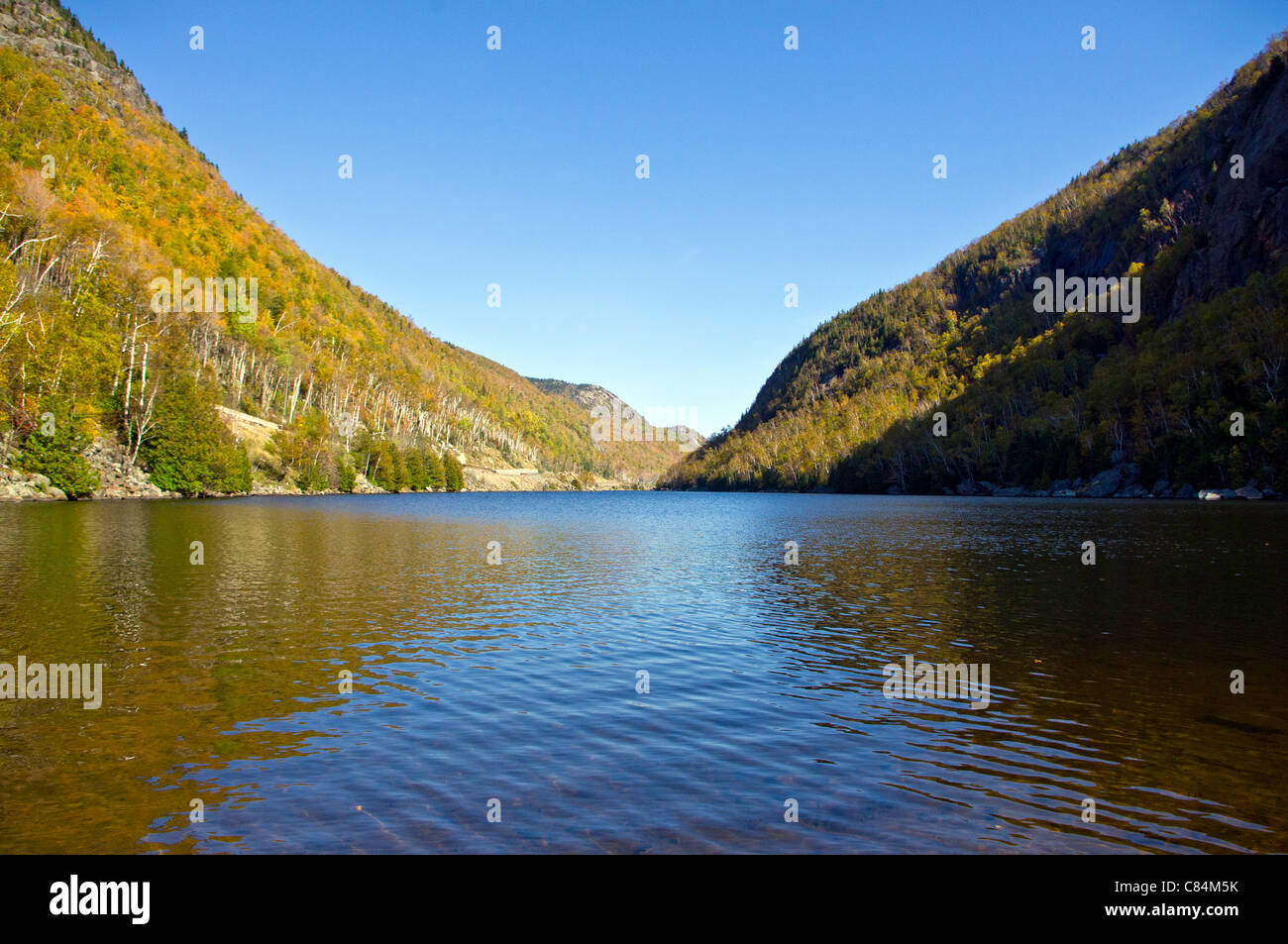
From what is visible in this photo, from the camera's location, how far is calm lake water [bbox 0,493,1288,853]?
820 centimetres

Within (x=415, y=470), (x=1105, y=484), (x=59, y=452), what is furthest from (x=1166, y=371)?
(x=415, y=470)

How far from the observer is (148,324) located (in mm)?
86875

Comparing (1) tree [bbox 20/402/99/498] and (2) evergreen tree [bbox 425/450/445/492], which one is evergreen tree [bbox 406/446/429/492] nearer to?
(2) evergreen tree [bbox 425/450/445/492]

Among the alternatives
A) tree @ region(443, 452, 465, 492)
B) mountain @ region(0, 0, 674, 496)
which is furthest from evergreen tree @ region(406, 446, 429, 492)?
tree @ region(443, 452, 465, 492)

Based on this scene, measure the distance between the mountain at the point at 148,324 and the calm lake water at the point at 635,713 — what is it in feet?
157

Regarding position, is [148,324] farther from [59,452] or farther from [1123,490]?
[1123,490]

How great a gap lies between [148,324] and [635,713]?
318ft

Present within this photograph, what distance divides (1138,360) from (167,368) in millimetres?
140657

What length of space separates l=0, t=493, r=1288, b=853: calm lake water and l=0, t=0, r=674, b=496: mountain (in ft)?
157

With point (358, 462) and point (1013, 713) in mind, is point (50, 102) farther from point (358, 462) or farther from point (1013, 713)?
point (1013, 713)

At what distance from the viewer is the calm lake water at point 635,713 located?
8203 mm

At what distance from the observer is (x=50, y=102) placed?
13200 cm
